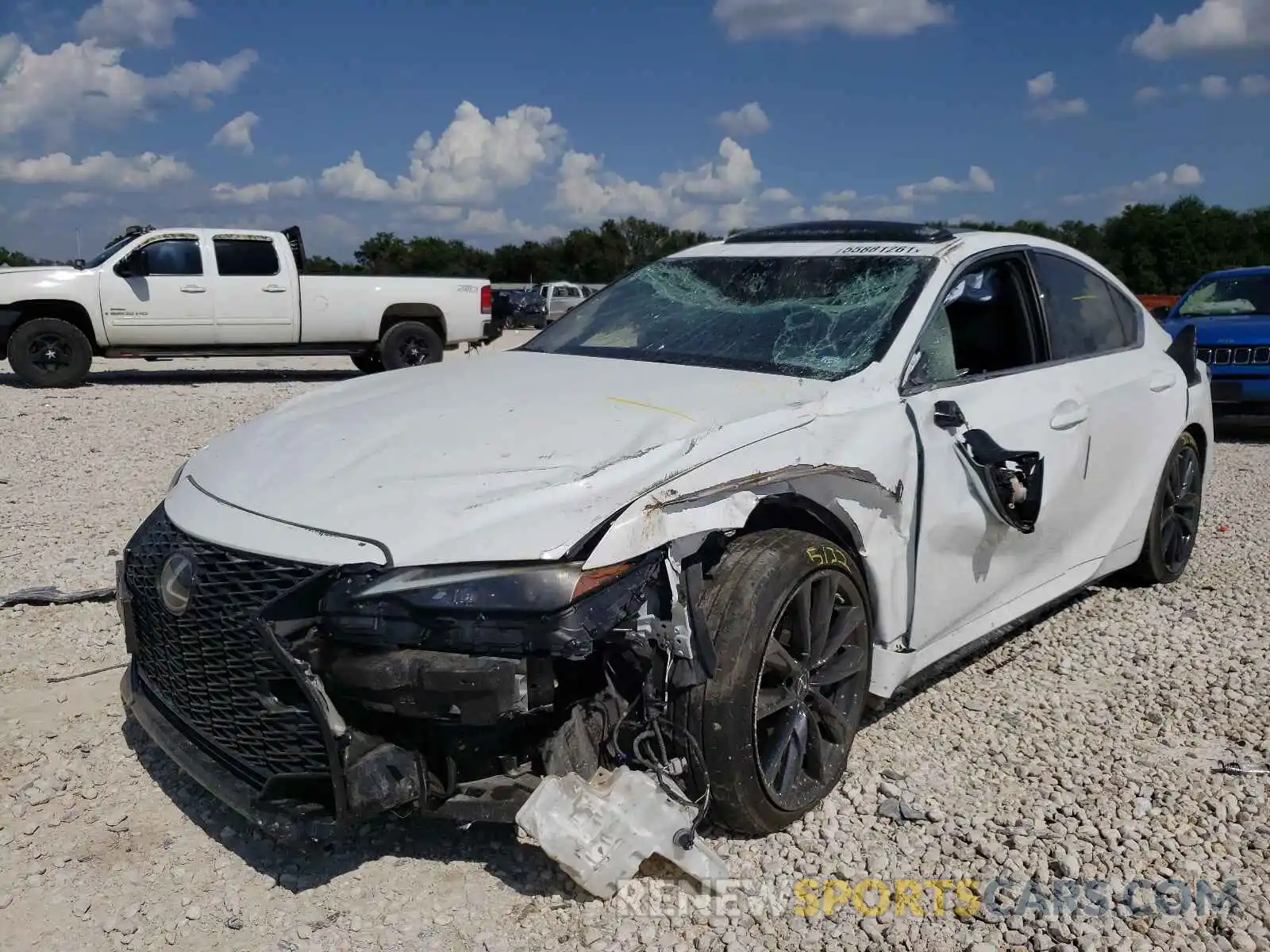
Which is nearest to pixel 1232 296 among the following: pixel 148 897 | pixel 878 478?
pixel 878 478

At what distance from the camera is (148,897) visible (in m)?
2.81

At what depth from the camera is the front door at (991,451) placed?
347 centimetres

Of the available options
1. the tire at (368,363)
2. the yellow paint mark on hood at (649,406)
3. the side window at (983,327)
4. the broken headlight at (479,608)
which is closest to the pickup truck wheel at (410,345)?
the tire at (368,363)

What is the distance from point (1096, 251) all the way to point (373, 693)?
5698cm

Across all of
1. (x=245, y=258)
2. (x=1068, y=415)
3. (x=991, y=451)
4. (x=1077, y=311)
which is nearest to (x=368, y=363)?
(x=245, y=258)

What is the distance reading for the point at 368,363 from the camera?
16.6 meters

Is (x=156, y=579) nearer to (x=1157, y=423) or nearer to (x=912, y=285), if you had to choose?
(x=912, y=285)

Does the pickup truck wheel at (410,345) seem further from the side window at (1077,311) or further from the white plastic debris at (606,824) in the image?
the white plastic debris at (606,824)

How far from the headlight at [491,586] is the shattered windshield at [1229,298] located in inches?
407

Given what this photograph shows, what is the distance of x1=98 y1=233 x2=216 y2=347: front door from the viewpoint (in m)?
13.4

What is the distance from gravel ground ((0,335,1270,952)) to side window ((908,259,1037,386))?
4.06ft

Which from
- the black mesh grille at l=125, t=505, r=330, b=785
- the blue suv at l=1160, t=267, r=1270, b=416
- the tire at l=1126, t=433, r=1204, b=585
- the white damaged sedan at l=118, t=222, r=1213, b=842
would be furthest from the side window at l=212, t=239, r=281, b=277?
the black mesh grille at l=125, t=505, r=330, b=785

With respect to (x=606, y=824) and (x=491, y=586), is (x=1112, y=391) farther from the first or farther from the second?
(x=491, y=586)

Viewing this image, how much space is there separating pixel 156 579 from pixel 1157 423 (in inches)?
163
